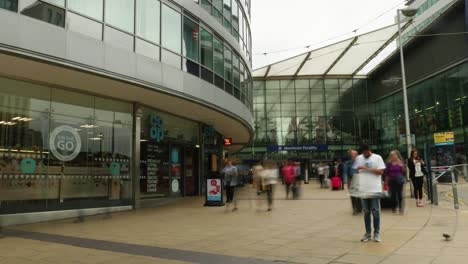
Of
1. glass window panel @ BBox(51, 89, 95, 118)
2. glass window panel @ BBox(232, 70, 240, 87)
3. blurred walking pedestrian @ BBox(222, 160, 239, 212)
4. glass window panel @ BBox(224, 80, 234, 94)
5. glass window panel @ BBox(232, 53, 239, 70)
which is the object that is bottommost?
blurred walking pedestrian @ BBox(222, 160, 239, 212)

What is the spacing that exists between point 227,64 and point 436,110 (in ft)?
80.8

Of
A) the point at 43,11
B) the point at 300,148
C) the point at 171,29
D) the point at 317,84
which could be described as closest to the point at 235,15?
the point at 171,29

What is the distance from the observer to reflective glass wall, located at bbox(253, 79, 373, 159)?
181 ft

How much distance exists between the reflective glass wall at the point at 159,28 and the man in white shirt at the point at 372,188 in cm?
880

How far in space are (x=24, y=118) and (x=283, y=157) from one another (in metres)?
43.8

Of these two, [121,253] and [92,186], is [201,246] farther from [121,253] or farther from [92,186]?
[92,186]

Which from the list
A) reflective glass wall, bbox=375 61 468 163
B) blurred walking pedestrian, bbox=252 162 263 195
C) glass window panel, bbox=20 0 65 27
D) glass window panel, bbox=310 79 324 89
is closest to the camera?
glass window panel, bbox=20 0 65 27

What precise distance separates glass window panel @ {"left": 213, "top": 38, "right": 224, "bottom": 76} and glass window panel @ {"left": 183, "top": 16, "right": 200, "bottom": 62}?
1.73 metres

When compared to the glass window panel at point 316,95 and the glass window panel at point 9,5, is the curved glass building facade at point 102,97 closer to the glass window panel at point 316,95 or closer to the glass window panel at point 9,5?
the glass window panel at point 9,5

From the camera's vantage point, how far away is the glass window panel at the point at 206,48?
18.3 metres

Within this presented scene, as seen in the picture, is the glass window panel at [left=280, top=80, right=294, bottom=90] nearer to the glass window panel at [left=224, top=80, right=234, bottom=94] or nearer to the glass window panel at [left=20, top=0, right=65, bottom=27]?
the glass window panel at [left=224, top=80, right=234, bottom=94]

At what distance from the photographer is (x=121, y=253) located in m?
7.36

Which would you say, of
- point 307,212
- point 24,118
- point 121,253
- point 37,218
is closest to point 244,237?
point 121,253

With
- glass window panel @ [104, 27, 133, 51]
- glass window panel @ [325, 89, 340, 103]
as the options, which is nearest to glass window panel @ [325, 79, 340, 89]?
glass window panel @ [325, 89, 340, 103]
